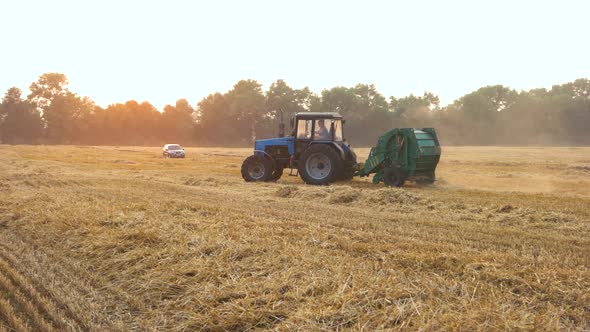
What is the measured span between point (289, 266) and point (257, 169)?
10232mm

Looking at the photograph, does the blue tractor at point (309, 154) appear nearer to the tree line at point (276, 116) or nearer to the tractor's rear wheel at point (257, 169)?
the tractor's rear wheel at point (257, 169)

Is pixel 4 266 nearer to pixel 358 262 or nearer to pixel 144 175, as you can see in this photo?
pixel 358 262

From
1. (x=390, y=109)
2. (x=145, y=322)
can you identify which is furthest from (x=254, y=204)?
(x=390, y=109)

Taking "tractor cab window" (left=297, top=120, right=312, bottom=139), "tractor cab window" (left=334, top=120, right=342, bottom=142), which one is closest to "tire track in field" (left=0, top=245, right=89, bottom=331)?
"tractor cab window" (left=297, top=120, right=312, bottom=139)

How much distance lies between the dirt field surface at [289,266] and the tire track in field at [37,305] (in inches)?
0.6

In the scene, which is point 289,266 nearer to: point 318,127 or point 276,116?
point 318,127

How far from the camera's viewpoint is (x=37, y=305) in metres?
4.03

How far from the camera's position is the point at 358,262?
4867 millimetres

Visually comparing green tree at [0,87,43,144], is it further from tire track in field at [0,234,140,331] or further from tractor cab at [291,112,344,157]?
tire track in field at [0,234,140,331]

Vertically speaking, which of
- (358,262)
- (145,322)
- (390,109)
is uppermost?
(390,109)

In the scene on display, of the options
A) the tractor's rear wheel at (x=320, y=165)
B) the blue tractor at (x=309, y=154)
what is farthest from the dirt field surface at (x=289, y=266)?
the blue tractor at (x=309, y=154)

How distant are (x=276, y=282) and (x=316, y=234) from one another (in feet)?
6.14

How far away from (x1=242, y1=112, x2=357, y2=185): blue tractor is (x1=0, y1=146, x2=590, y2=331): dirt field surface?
4.67 metres

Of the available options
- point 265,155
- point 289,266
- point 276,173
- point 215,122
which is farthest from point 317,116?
point 215,122
